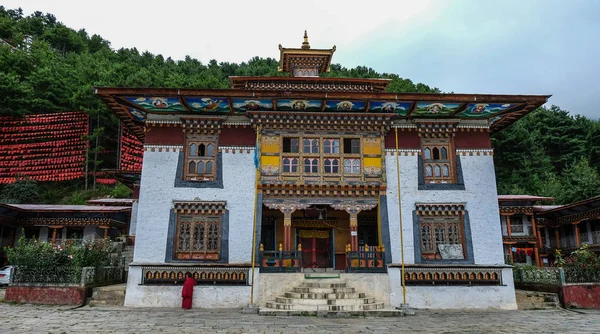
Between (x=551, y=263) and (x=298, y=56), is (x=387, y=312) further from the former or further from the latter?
(x=551, y=263)

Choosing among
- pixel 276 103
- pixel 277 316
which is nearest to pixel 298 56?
pixel 276 103

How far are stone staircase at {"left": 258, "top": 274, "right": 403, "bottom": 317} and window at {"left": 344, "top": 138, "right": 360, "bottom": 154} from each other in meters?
4.43

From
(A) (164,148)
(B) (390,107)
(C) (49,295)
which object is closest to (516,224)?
(B) (390,107)

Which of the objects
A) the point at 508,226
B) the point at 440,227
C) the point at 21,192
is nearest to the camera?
the point at 440,227

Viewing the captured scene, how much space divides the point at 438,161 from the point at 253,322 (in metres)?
8.83

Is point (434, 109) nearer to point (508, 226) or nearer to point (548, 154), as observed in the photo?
point (508, 226)

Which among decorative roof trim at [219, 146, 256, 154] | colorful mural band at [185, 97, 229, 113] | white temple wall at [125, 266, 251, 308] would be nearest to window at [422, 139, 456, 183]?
decorative roof trim at [219, 146, 256, 154]

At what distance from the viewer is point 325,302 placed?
1148 cm

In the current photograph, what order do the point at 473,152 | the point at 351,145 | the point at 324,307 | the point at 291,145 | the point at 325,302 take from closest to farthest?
the point at 324,307, the point at 325,302, the point at 291,145, the point at 351,145, the point at 473,152

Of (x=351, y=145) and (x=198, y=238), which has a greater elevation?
(x=351, y=145)

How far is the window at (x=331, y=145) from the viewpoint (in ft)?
47.1

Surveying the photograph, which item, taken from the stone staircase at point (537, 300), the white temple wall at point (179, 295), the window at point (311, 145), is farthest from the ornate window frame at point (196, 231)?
the stone staircase at point (537, 300)

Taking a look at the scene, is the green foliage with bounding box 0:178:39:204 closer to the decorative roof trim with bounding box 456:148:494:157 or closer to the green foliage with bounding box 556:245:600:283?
the decorative roof trim with bounding box 456:148:494:157

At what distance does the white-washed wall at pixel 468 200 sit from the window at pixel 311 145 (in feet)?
8.56
